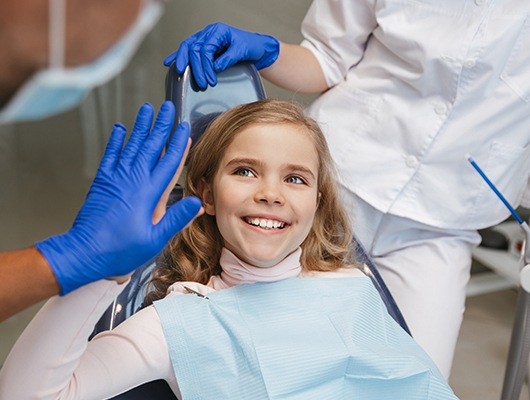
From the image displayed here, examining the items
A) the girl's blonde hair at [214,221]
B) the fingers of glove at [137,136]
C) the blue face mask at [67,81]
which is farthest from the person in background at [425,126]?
the blue face mask at [67,81]

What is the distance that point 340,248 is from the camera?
5.43 ft

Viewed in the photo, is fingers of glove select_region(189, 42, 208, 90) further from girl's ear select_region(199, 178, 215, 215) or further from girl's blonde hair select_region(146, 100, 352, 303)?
girl's ear select_region(199, 178, 215, 215)

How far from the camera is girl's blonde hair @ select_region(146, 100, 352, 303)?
1543 mm

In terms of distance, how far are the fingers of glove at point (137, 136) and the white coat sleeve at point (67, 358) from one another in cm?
17

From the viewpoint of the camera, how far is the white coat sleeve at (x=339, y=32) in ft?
6.41

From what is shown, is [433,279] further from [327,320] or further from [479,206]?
[327,320]

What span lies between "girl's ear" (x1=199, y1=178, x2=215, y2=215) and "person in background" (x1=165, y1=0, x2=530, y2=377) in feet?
1.13

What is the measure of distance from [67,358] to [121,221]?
24cm

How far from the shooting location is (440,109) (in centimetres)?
186

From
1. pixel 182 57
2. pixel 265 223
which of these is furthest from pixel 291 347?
pixel 182 57

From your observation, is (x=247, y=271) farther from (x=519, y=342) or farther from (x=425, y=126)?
(x=519, y=342)

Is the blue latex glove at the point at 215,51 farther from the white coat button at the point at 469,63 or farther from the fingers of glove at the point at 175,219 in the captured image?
the fingers of glove at the point at 175,219

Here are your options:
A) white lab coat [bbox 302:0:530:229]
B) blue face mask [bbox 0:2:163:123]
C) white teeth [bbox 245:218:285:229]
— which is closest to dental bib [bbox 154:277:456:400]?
white teeth [bbox 245:218:285:229]

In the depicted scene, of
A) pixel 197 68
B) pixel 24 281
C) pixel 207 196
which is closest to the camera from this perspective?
pixel 24 281
